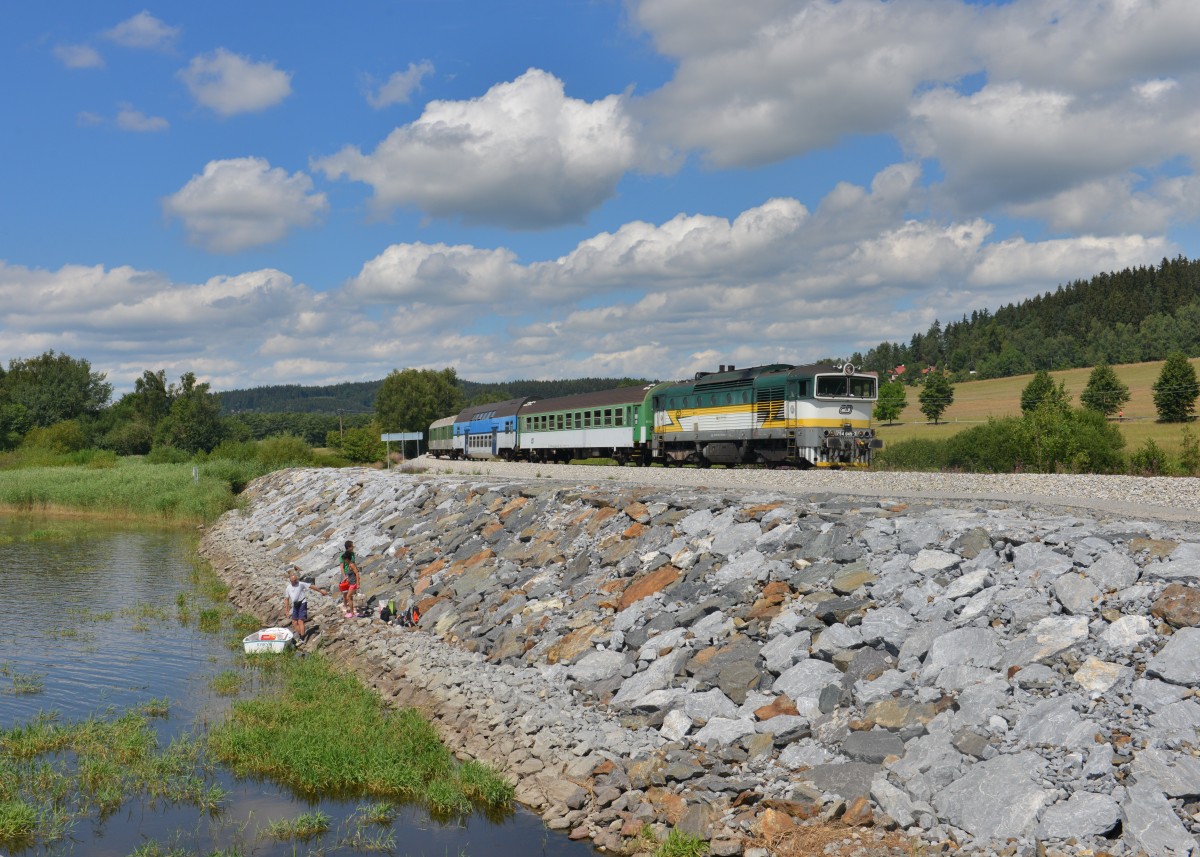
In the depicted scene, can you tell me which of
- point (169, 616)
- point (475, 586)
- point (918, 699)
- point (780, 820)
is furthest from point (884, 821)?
point (169, 616)

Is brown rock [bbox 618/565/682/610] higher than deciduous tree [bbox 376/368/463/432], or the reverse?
deciduous tree [bbox 376/368/463/432]

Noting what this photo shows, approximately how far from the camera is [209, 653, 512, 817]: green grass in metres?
11.5

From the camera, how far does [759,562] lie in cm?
1452

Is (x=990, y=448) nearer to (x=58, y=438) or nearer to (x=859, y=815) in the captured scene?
(x=859, y=815)

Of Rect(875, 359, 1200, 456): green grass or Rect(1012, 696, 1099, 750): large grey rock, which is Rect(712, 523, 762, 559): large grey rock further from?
Rect(875, 359, 1200, 456): green grass

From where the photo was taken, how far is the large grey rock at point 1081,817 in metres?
7.61

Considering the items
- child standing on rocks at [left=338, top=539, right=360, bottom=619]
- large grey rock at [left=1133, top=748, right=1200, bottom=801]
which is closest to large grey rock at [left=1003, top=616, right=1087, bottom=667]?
large grey rock at [left=1133, top=748, right=1200, bottom=801]

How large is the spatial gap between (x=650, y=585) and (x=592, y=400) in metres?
28.7

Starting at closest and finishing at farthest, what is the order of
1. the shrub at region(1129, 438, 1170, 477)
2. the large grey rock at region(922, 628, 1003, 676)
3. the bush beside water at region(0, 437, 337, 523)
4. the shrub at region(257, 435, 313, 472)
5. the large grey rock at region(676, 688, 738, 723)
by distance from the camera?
the large grey rock at region(922, 628, 1003, 676)
the large grey rock at region(676, 688, 738, 723)
the shrub at region(1129, 438, 1170, 477)
the bush beside water at region(0, 437, 337, 523)
the shrub at region(257, 435, 313, 472)

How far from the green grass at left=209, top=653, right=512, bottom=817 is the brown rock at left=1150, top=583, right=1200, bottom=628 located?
7819mm

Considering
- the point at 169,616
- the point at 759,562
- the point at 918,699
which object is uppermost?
the point at 759,562

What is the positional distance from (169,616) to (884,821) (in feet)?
67.9

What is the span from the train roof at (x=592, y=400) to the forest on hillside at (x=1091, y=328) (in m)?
99.3

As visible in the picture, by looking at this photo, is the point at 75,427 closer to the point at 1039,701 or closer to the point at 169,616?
the point at 169,616
